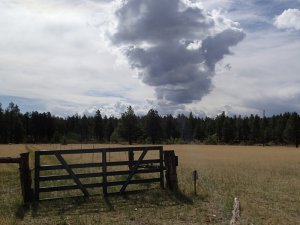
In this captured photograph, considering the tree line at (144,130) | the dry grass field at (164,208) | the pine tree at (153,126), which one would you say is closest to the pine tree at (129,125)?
the tree line at (144,130)

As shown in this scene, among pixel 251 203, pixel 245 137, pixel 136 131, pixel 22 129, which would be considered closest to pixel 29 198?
pixel 251 203

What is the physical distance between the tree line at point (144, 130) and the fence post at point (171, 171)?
316 feet

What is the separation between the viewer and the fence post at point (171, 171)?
53.4ft

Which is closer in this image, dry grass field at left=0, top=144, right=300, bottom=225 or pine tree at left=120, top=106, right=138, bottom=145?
dry grass field at left=0, top=144, right=300, bottom=225

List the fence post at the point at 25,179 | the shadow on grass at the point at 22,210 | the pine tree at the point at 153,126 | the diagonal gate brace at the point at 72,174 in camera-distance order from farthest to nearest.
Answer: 1. the pine tree at the point at 153,126
2. the diagonal gate brace at the point at 72,174
3. the fence post at the point at 25,179
4. the shadow on grass at the point at 22,210

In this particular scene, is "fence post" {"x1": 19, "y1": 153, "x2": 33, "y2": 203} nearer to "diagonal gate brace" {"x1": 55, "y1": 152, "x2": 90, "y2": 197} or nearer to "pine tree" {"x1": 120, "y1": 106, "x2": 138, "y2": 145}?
"diagonal gate brace" {"x1": 55, "y1": 152, "x2": 90, "y2": 197}

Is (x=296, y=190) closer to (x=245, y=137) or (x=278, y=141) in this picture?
(x=278, y=141)

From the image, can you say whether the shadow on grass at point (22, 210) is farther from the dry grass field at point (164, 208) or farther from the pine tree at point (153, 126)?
the pine tree at point (153, 126)

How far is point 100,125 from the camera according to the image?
15450 cm

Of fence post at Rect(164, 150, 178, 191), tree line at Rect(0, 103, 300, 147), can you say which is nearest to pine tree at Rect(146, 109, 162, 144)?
tree line at Rect(0, 103, 300, 147)

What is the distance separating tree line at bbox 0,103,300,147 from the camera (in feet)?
379

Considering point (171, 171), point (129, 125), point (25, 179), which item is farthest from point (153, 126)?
point (25, 179)

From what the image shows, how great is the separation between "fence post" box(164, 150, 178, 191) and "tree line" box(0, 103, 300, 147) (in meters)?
96.3

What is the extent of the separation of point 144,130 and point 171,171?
369 ft
